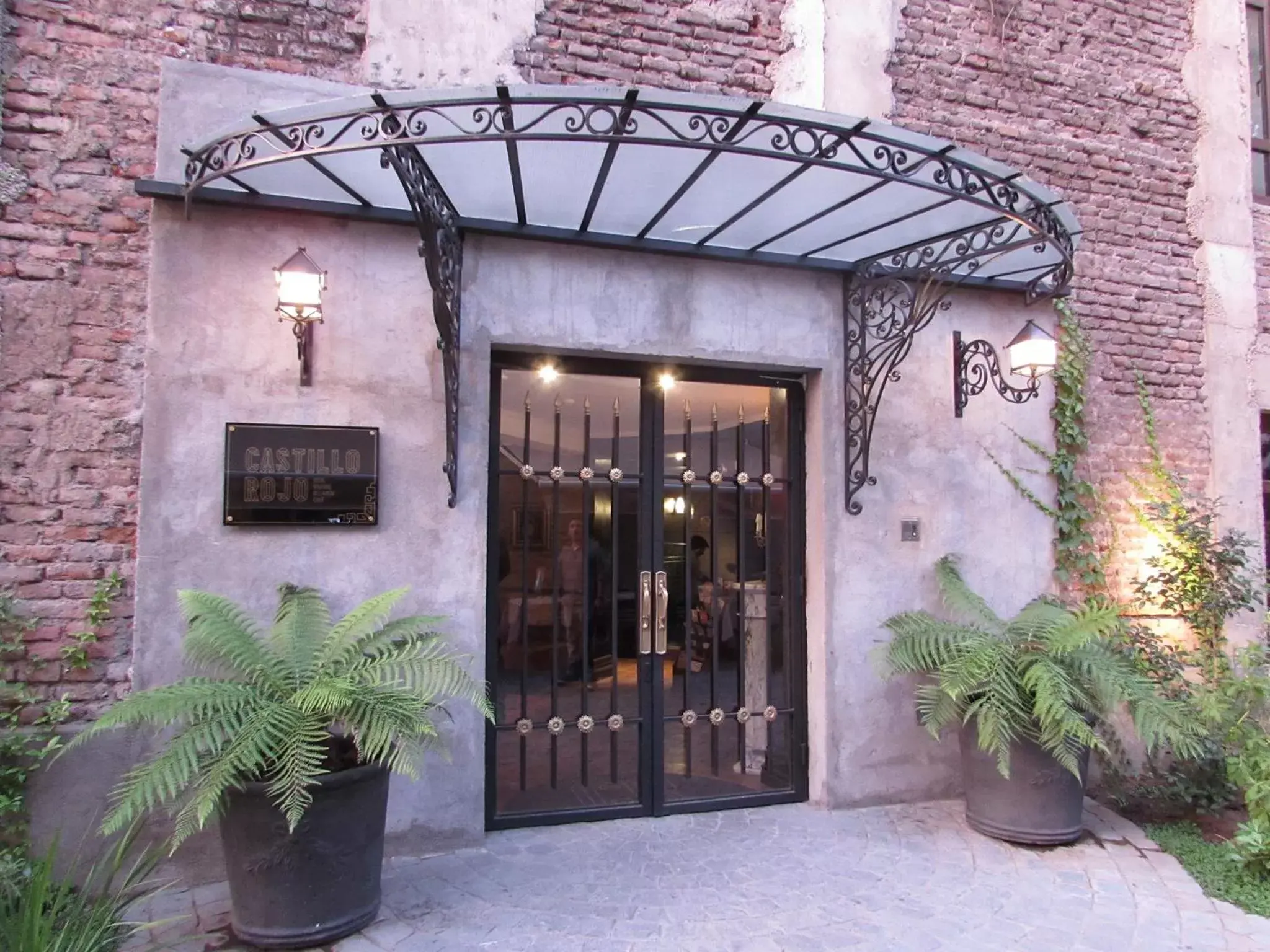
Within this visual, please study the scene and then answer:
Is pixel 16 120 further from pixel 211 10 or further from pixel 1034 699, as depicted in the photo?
pixel 1034 699

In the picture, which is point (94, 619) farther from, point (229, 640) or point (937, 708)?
point (937, 708)

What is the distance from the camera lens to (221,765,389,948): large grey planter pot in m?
3.04

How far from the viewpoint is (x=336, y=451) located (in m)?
3.91

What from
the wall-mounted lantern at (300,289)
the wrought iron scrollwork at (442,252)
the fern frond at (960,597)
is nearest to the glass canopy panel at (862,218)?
the wrought iron scrollwork at (442,252)

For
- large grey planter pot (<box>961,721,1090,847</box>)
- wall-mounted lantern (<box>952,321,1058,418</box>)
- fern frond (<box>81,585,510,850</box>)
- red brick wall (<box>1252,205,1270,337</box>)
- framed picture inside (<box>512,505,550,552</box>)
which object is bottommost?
large grey planter pot (<box>961,721,1090,847</box>)

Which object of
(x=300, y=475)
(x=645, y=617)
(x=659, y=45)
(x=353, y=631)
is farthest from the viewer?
(x=659, y=45)

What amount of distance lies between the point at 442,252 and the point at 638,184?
0.99m

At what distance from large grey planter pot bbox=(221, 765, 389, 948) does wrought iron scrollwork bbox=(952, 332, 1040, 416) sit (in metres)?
3.96

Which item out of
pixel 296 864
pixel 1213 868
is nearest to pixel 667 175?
pixel 296 864

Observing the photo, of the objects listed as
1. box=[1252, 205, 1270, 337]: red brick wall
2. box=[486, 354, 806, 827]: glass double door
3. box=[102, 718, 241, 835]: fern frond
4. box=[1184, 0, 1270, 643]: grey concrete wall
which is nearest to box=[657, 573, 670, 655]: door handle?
box=[486, 354, 806, 827]: glass double door

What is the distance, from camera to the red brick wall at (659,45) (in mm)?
4480

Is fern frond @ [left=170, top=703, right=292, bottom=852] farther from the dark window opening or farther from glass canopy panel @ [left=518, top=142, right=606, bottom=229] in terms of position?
the dark window opening

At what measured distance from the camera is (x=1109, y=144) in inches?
221

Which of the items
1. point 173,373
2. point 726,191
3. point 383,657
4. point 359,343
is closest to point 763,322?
point 726,191
